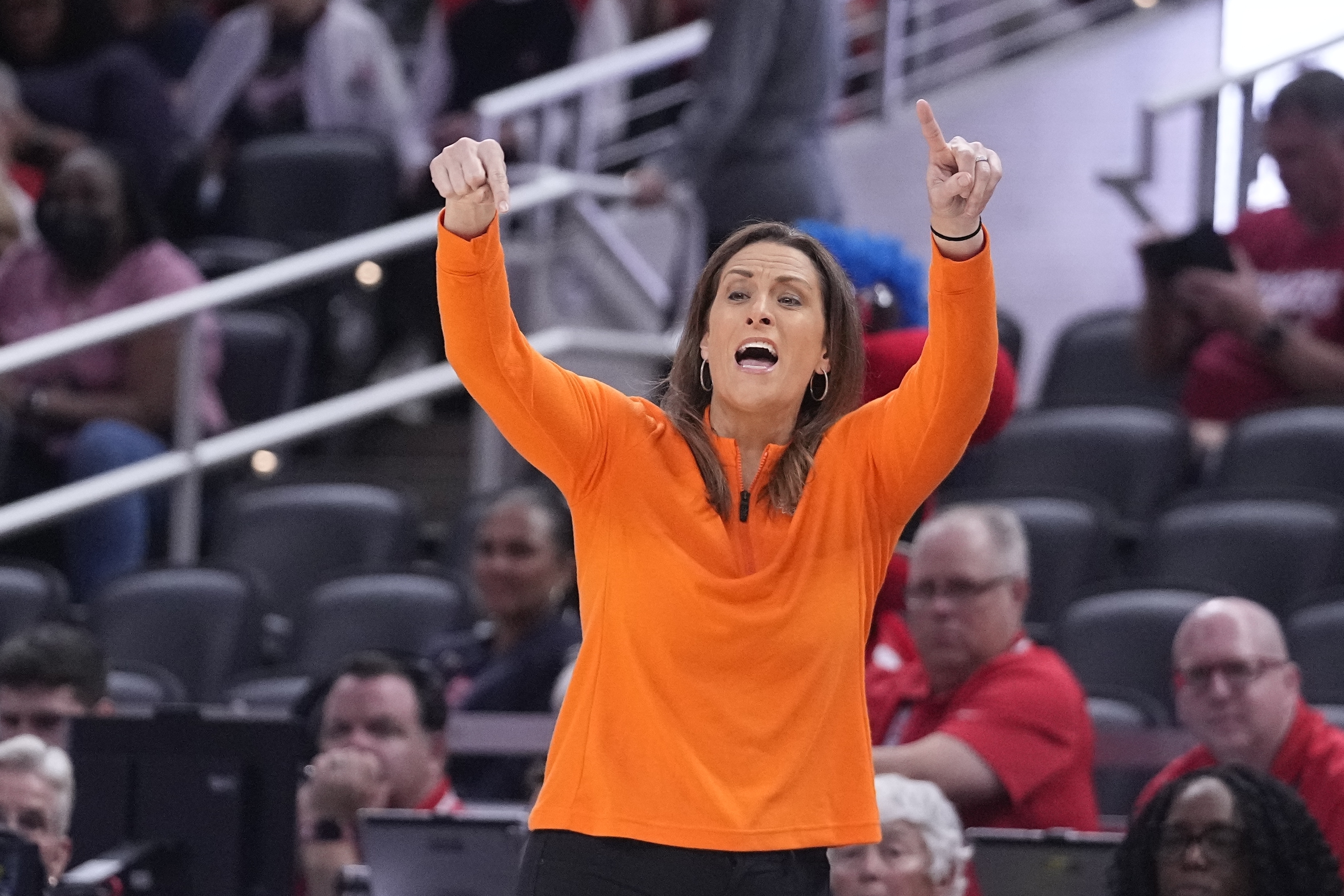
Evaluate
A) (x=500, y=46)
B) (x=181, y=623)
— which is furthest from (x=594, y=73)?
(x=181, y=623)

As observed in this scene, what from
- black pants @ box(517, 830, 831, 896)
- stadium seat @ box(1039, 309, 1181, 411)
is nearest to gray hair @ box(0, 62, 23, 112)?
stadium seat @ box(1039, 309, 1181, 411)

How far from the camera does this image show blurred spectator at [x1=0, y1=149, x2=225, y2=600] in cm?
588

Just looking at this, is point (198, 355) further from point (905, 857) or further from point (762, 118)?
point (905, 857)

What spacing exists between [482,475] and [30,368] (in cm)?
121

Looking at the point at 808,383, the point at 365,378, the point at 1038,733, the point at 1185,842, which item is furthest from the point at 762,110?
the point at 808,383

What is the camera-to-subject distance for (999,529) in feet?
13.5

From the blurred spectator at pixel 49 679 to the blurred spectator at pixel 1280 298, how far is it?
2558 mm

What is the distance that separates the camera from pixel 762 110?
5.59m

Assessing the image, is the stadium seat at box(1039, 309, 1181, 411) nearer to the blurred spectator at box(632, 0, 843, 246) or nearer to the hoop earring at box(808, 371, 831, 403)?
the blurred spectator at box(632, 0, 843, 246)

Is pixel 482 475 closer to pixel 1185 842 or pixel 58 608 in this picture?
pixel 58 608

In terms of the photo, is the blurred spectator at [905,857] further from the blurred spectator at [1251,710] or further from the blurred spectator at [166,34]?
the blurred spectator at [166,34]

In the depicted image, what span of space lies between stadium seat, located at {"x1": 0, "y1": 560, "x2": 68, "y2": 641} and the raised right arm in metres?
3.28

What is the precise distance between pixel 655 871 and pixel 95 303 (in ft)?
13.9

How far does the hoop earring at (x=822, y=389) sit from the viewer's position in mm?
2510
